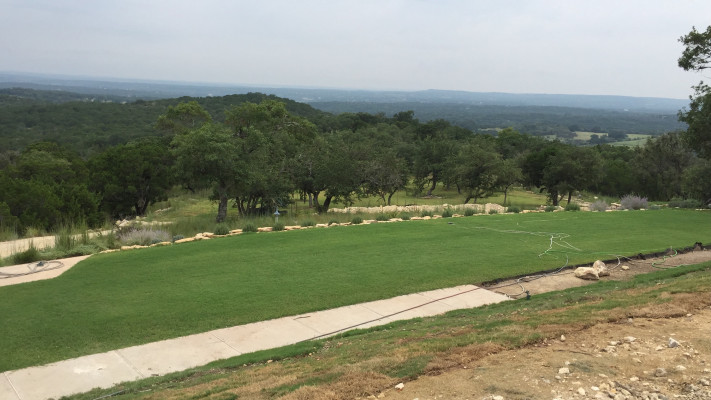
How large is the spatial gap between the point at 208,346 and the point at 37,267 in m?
6.84

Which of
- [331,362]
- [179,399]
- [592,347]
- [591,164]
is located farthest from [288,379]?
[591,164]

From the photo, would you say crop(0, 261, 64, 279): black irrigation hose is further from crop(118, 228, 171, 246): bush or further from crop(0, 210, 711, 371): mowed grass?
crop(118, 228, 171, 246): bush

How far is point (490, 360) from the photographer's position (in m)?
5.54

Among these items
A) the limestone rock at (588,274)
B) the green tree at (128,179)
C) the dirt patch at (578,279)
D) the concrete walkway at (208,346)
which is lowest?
the green tree at (128,179)

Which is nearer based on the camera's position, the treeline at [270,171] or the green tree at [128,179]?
the treeline at [270,171]

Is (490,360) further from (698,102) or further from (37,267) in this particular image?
(698,102)

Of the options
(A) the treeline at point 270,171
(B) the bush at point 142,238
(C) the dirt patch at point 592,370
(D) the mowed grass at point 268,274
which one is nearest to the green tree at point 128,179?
(A) the treeline at point 270,171

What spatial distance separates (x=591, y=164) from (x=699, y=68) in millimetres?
16812

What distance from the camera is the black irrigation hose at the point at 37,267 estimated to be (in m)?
11.2

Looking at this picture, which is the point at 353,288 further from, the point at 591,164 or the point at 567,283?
the point at 591,164

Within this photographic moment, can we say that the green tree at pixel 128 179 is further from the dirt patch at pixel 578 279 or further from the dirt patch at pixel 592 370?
the dirt patch at pixel 592 370

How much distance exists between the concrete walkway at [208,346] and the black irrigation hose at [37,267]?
538 centimetres

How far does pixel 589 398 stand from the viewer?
4570 millimetres

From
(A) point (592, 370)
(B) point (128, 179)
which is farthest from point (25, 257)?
(B) point (128, 179)
